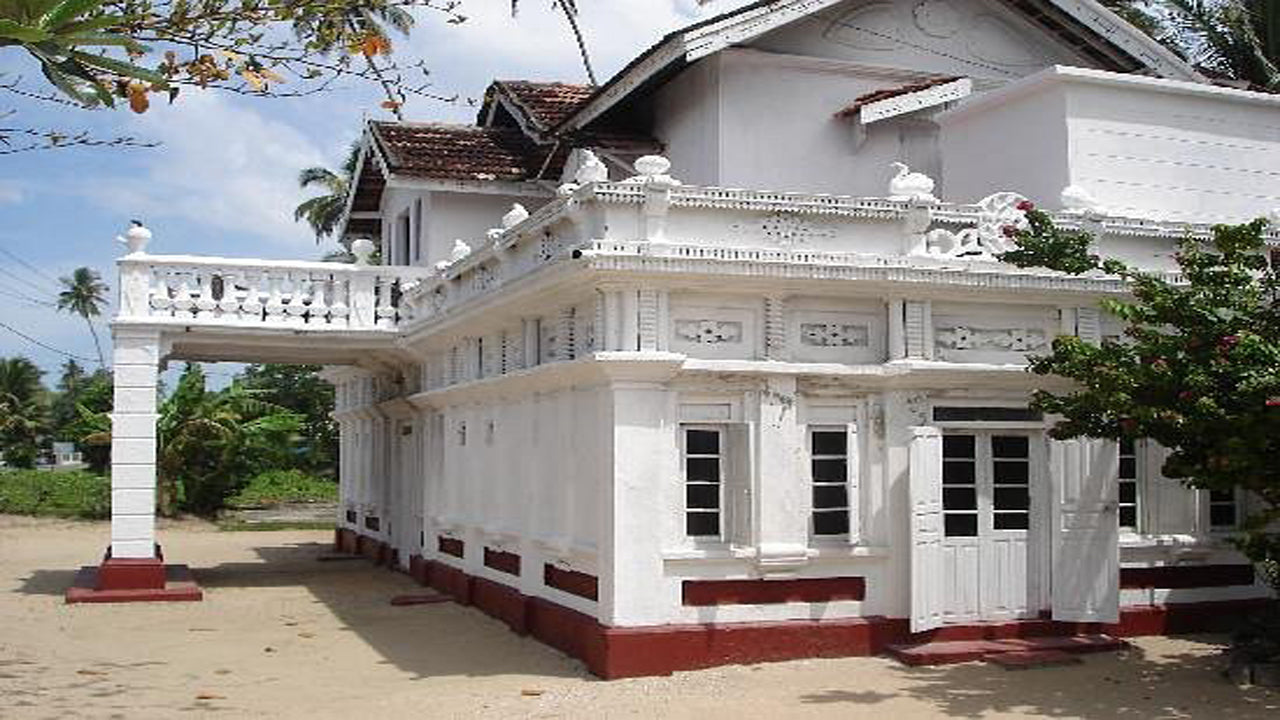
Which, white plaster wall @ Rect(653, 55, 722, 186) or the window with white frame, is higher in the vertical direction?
white plaster wall @ Rect(653, 55, 722, 186)

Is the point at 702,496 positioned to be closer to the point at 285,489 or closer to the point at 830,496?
the point at 830,496

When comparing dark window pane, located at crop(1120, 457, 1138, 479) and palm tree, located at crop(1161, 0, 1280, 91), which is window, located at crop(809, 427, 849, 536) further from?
palm tree, located at crop(1161, 0, 1280, 91)

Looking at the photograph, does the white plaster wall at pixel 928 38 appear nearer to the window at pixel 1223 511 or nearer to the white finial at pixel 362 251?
the white finial at pixel 362 251

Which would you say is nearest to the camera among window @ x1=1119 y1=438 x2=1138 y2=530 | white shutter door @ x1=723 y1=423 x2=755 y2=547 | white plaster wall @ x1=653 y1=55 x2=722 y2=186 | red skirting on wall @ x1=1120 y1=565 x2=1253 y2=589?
white shutter door @ x1=723 y1=423 x2=755 y2=547

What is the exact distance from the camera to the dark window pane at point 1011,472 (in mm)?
11641

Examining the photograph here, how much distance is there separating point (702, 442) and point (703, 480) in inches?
12.2

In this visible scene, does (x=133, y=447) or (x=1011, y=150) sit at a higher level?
(x=1011, y=150)

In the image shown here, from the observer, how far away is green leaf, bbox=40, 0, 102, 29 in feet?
15.2

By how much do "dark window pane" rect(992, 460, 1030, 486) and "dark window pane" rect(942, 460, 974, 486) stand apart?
267 mm

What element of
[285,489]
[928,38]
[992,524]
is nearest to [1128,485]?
[992,524]

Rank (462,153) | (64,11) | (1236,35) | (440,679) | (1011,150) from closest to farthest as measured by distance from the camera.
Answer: (64,11), (440,679), (1011,150), (462,153), (1236,35)

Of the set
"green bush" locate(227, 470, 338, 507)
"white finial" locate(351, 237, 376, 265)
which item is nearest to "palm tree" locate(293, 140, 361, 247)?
"green bush" locate(227, 470, 338, 507)

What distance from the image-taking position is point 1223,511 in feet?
41.3

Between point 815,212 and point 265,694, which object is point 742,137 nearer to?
point 815,212
